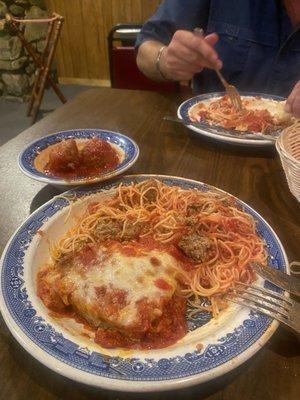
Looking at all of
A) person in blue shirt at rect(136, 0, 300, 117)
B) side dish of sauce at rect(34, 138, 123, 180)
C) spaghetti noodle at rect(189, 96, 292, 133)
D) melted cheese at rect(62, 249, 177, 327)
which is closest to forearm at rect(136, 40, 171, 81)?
person in blue shirt at rect(136, 0, 300, 117)

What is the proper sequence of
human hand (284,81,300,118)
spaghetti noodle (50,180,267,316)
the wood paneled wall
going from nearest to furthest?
spaghetti noodle (50,180,267,316)
human hand (284,81,300,118)
the wood paneled wall

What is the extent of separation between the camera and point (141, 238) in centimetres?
119

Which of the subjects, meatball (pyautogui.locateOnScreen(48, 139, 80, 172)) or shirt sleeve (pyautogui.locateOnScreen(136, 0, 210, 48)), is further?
shirt sleeve (pyautogui.locateOnScreen(136, 0, 210, 48))

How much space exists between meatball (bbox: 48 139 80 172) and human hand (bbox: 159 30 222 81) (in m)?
0.80

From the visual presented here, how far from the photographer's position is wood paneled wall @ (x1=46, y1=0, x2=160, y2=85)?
19.5 feet

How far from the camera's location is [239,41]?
2.37m

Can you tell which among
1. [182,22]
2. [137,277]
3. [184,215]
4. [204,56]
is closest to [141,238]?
[184,215]

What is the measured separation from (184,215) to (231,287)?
330 millimetres

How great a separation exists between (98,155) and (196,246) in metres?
0.60

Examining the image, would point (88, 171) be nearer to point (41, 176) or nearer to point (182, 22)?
→ point (41, 176)

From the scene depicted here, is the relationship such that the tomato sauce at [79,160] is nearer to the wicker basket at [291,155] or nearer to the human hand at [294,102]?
the wicker basket at [291,155]

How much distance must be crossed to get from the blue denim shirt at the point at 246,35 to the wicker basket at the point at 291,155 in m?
0.98

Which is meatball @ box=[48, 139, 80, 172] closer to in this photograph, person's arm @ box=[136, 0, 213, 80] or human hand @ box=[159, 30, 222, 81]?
human hand @ box=[159, 30, 222, 81]

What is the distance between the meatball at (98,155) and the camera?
1502 millimetres
